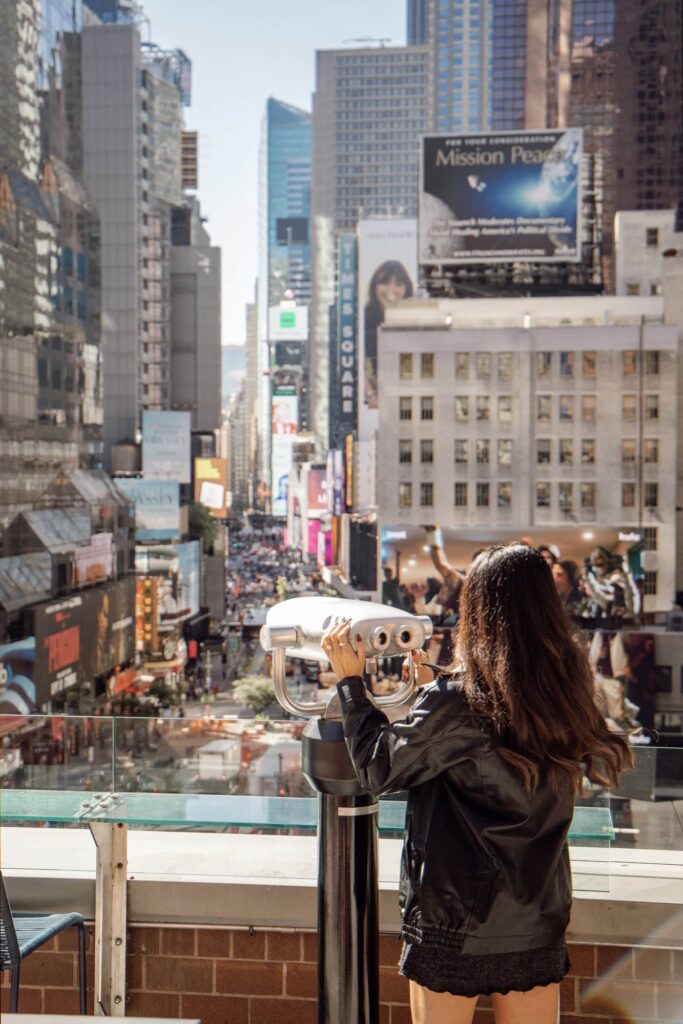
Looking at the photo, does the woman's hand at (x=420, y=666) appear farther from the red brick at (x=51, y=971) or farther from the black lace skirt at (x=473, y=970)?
the red brick at (x=51, y=971)

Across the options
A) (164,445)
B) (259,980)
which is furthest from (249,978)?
(164,445)

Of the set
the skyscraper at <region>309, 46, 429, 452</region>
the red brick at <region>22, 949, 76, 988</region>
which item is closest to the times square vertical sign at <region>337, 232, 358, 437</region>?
the skyscraper at <region>309, 46, 429, 452</region>

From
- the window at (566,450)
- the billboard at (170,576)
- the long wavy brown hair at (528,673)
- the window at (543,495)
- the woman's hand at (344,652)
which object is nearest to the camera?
the long wavy brown hair at (528,673)

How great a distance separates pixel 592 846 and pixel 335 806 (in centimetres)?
74

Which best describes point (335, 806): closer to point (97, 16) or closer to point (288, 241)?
point (97, 16)

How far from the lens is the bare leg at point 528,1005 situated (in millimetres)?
1477

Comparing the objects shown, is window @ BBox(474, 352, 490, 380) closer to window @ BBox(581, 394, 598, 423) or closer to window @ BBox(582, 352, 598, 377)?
window @ BBox(582, 352, 598, 377)

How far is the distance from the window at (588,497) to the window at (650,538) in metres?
1.62

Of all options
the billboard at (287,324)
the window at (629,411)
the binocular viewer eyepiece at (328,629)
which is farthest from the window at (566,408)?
the billboard at (287,324)

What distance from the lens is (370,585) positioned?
35688 mm

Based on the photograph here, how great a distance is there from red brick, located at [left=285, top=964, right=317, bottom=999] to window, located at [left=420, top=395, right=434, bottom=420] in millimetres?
27954

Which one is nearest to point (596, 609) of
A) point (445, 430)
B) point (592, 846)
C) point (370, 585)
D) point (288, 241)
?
point (445, 430)

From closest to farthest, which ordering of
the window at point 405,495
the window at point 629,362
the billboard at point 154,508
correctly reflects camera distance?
the window at point 629,362 → the window at point 405,495 → the billboard at point 154,508

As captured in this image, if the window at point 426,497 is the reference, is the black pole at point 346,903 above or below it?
above
